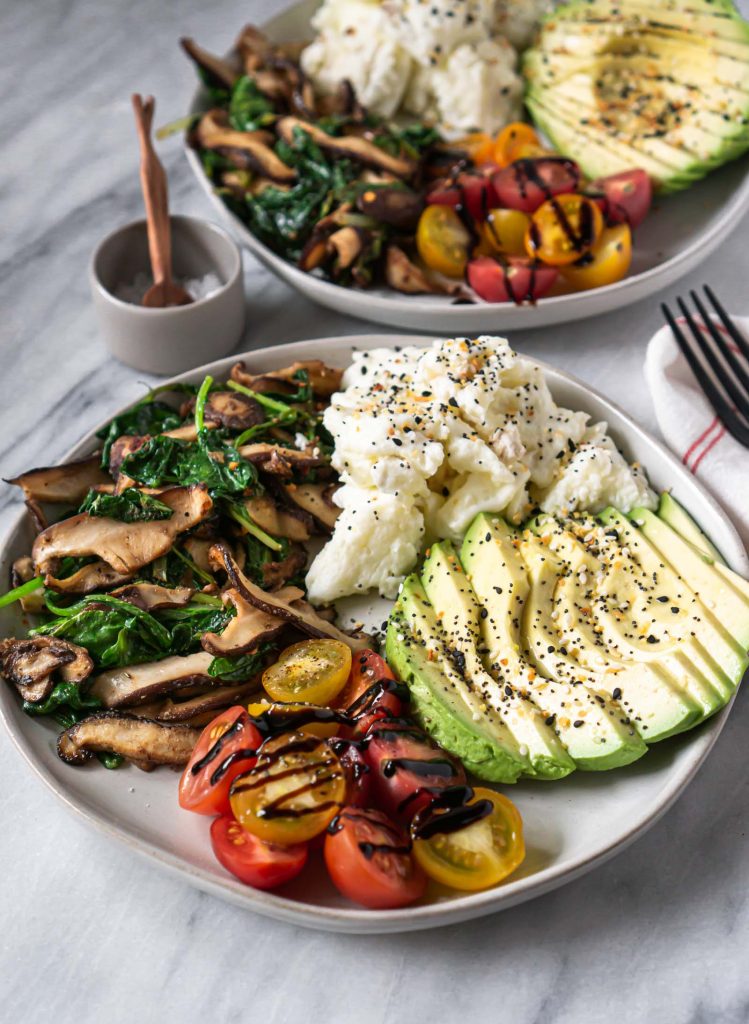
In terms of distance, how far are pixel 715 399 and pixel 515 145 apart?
1718mm

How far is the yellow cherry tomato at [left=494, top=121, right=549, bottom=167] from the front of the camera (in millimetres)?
4426

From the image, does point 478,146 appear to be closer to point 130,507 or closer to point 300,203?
point 300,203

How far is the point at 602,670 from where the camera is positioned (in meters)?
2.64

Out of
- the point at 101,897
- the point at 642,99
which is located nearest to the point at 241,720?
the point at 101,897

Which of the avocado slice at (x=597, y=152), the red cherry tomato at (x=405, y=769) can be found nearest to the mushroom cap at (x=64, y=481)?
the red cherry tomato at (x=405, y=769)

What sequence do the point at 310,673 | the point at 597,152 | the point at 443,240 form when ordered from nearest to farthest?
the point at 310,673 → the point at 443,240 → the point at 597,152

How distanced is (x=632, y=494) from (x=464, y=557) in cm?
55

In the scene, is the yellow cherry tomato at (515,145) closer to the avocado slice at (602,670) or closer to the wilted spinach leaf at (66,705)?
the avocado slice at (602,670)

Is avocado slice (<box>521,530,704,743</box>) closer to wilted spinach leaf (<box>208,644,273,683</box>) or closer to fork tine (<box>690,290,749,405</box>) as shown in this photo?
wilted spinach leaf (<box>208,644,273,683</box>)

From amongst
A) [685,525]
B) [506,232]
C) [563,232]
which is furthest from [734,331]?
[506,232]

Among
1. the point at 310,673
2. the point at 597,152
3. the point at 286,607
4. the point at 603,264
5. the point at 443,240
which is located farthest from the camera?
the point at 597,152

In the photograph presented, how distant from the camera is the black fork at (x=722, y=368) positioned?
3383 mm

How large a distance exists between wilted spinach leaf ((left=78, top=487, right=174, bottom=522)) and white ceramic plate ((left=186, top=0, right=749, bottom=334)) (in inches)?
50.2

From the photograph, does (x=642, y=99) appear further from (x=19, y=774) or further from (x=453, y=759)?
(x=19, y=774)
